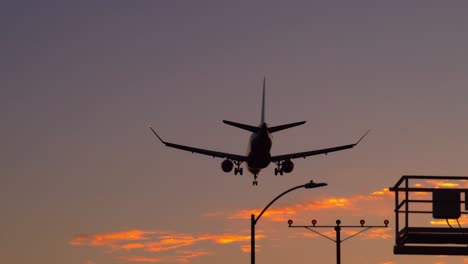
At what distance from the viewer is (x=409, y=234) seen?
31.4 metres

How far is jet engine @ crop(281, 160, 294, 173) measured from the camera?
11444 cm

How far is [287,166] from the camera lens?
114 meters

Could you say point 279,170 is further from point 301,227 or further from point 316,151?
point 301,227

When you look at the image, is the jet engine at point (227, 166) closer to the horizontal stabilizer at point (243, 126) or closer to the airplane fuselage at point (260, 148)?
the airplane fuselage at point (260, 148)

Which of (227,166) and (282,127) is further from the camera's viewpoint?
(227,166)

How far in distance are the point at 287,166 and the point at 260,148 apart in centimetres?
1088

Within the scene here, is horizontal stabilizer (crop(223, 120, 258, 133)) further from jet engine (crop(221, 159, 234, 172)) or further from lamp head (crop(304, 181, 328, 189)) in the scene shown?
lamp head (crop(304, 181, 328, 189))

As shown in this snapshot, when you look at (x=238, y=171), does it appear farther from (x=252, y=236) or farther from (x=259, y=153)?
(x=252, y=236)

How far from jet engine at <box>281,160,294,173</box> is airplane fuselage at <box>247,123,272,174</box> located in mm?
6144

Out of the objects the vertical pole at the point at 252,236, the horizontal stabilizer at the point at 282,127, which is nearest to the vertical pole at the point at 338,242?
the horizontal stabilizer at the point at 282,127

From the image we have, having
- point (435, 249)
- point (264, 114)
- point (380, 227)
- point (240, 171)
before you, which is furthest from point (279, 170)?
point (435, 249)

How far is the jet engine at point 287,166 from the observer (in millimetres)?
114438

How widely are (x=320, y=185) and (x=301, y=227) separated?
113 ft

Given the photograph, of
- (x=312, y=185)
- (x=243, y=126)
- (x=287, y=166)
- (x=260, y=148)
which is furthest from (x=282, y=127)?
(x=312, y=185)
